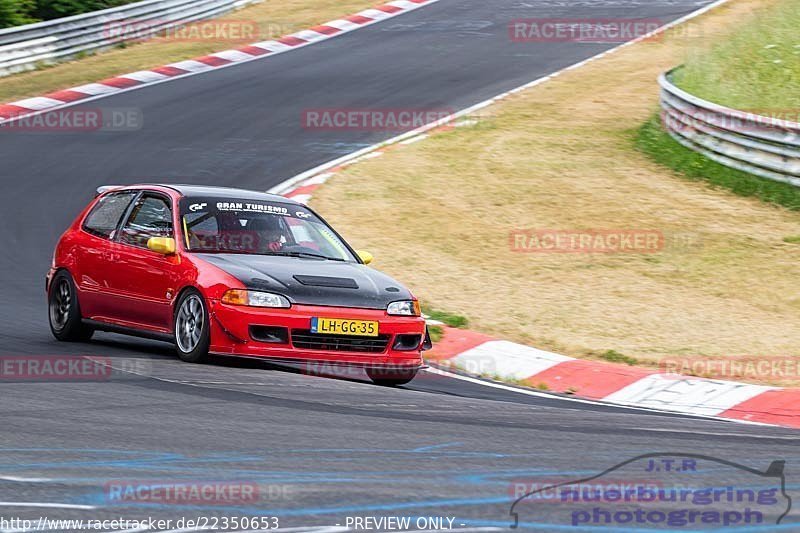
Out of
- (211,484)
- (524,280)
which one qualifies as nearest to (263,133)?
(524,280)

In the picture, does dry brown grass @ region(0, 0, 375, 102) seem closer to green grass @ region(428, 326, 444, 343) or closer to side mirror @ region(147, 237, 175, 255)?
green grass @ region(428, 326, 444, 343)

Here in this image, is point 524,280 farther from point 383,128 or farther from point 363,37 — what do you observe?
point 363,37

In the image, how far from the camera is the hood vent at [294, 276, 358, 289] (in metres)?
9.65

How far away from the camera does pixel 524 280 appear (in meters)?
14.2

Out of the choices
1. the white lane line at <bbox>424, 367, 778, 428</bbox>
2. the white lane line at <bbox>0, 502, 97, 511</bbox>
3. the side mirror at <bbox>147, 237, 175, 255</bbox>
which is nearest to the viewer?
the white lane line at <bbox>0, 502, 97, 511</bbox>

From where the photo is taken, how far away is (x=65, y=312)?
11117 mm

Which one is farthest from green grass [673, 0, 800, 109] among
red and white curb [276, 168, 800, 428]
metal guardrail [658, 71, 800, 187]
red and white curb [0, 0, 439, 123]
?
red and white curb [276, 168, 800, 428]

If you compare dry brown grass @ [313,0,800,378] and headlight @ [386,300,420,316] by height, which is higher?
headlight @ [386,300,420,316]

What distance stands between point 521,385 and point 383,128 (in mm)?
12015

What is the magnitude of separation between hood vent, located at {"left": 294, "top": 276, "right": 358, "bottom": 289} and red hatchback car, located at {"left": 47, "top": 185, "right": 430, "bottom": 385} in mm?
10

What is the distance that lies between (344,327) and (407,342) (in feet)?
1.85

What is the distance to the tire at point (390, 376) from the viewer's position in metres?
9.85

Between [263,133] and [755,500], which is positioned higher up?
[755,500]

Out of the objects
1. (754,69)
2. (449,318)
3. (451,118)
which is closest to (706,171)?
(754,69)
